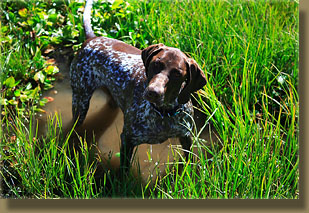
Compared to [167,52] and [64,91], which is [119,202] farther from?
[64,91]

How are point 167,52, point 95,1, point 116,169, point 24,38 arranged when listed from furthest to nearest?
point 95,1 → point 24,38 → point 116,169 → point 167,52

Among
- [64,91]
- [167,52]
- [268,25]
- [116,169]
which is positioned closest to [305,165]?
[167,52]

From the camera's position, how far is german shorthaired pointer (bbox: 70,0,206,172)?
2.70m

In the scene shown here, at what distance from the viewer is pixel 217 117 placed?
11.0 feet

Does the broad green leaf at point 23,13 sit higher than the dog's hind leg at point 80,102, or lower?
higher

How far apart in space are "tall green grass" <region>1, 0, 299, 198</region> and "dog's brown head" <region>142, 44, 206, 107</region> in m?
0.27

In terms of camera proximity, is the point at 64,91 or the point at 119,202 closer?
the point at 119,202

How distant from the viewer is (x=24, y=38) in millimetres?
4789

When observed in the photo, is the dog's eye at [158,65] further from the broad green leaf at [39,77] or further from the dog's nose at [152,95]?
the broad green leaf at [39,77]

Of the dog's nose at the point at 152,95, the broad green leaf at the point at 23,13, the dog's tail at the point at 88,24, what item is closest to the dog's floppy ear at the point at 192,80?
the dog's nose at the point at 152,95

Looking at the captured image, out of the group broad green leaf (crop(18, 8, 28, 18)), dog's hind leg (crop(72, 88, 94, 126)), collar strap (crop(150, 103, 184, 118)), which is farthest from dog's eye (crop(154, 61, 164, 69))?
broad green leaf (crop(18, 8, 28, 18))

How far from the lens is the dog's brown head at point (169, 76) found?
258cm

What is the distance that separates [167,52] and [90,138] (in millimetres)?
1484

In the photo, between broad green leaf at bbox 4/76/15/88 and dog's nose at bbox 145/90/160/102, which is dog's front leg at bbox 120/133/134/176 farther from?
broad green leaf at bbox 4/76/15/88
